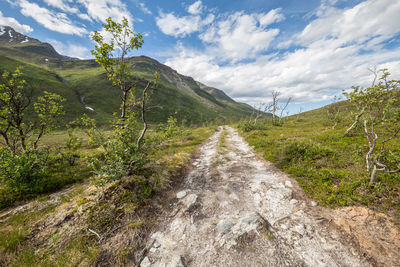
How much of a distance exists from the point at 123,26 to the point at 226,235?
9951 mm

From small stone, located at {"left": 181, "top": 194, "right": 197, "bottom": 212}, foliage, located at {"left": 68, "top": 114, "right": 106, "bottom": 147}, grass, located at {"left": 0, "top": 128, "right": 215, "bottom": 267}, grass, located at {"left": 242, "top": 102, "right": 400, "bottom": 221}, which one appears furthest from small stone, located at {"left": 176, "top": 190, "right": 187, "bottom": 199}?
grass, located at {"left": 242, "top": 102, "right": 400, "bottom": 221}

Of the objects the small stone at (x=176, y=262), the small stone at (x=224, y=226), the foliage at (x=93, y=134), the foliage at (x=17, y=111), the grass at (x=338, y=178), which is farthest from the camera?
the foliage at (x=17, y=111)

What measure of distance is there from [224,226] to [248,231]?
2.69 feet

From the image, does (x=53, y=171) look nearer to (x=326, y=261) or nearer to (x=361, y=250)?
(x=326, y=261)

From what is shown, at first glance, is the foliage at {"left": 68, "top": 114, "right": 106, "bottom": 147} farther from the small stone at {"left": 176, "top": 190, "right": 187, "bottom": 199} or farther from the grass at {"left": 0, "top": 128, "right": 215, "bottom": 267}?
the small stone at {"left": 176, "top": 190, "right": 187, "bottom": 199}

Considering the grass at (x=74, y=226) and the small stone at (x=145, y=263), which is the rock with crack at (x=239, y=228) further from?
the grass at (x=74, y=226)

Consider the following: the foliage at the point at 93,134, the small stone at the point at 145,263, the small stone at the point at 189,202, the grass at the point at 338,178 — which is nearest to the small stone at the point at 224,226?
the small stone at the point at 189,202

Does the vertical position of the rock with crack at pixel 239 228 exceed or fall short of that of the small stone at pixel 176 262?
it exceeds it

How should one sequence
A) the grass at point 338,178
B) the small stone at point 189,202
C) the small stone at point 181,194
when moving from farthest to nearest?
the small stone at point 181,194, the small stone at point 189,202, the grass at point 338,178

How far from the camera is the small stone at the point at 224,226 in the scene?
4.84 metres

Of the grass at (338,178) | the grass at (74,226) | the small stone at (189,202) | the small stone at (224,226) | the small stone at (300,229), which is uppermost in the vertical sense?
the grass at (338,178)

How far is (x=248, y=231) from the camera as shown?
466 cm

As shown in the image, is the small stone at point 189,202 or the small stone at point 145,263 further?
the small stone at point 189,202

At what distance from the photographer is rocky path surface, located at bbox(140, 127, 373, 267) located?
3.90 metres
